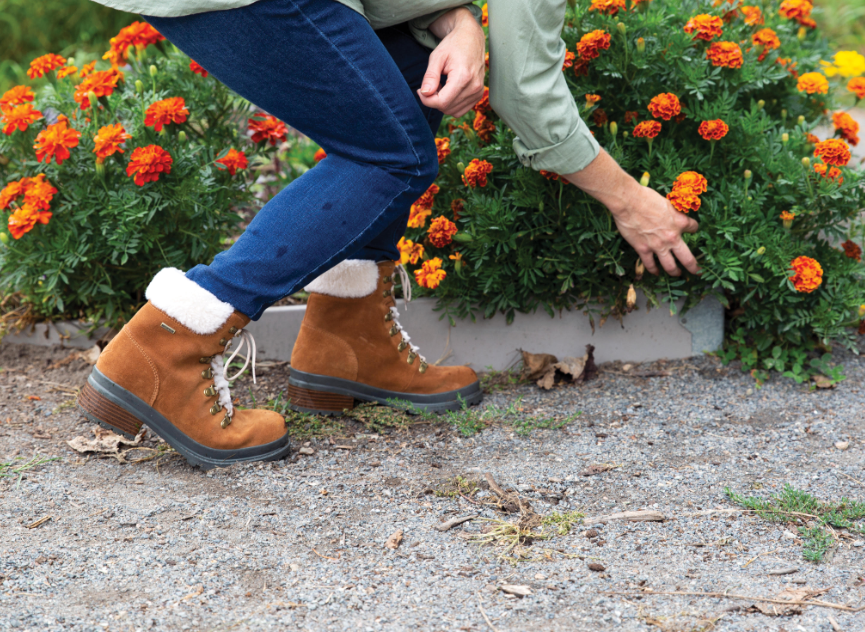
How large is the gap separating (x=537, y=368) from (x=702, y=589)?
112 cm

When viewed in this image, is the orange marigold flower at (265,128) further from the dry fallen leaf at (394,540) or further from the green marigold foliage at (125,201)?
the dry fallen leaf at (394,540)

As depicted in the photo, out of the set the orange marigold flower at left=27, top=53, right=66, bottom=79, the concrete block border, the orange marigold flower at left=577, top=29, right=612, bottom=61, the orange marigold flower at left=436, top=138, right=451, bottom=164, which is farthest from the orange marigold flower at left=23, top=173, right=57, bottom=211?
the orange marigold flower at left=577, top=29, right=612, bottom=61

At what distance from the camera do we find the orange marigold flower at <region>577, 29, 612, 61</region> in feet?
7.09

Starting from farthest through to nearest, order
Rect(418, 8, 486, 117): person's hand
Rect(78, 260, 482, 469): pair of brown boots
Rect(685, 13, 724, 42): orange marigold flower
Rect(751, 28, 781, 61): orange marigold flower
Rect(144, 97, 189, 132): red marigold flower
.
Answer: Rect(751, 28, 781, 61): orange marigold flower, Rect(144, 97, 189, 132): red marigold flower, Rect(685, 13, 724, 42): orange marigold flower, Rect(78, 260, 482, 469): pair of brown boots, Rect(418, 8, 486, 117): person's hand

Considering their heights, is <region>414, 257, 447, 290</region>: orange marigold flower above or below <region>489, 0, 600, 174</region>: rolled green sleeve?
below

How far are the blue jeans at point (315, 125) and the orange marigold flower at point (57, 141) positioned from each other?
86cm

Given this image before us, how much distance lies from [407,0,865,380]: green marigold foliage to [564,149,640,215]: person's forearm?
0.24 metres

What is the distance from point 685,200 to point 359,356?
1.03m

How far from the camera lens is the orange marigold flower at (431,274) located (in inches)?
91.7

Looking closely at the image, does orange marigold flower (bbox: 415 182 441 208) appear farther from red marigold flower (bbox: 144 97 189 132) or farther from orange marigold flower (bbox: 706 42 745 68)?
orange marigold flower (bbox: 706 42 745 68)

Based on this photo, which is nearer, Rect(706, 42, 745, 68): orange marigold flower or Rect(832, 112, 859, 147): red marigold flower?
Rect(706, 42, 745, 68): orange marigold flower

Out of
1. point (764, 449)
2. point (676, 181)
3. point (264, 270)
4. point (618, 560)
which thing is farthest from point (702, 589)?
point (676, 181)

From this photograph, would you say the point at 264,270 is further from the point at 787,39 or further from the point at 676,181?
the point at 787,39

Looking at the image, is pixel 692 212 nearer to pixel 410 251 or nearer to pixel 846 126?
pixel 846 126
